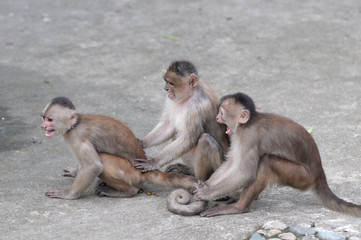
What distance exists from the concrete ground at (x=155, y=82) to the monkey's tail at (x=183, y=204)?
85 millimetres

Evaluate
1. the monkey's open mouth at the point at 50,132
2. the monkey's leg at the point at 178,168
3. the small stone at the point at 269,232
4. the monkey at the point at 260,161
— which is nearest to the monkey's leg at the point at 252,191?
the monkey at the point at 260,161

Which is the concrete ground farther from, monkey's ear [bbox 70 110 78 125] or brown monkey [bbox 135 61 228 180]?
monkey's ear [bbox 70 110 78 125]

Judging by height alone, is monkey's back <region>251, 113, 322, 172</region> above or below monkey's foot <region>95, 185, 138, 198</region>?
above

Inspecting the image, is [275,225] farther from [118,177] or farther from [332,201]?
[118,177]

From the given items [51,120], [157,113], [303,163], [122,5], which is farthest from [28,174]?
[122,5]

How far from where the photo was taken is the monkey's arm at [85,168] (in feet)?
19.7

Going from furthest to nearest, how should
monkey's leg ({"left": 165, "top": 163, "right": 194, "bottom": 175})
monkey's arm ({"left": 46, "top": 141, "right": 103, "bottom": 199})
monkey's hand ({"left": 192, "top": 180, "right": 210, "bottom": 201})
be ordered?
monkey's leg ({"left": 165, "top": 163, "right": 194, "bottom": 175}), monkey's arm ({"left": 46, "top": 141, "right": 103, "bottom": 199}), monkey's hand ({"left": 192, "top": 180, "right": 210, "bottom": 201})

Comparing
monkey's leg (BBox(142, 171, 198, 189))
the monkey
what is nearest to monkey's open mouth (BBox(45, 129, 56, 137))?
monkey's leg (BBox(142, 171, 198, 189))

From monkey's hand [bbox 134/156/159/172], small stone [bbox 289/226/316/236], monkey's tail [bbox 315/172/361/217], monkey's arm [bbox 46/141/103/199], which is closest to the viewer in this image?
small stone [bbox 289/226/316/236]

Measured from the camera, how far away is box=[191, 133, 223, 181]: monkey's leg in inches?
239

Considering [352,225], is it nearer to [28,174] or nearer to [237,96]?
[237,96]

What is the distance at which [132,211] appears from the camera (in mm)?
Answer: 5824

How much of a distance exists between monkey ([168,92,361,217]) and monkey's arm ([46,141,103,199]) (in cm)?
Result: 81

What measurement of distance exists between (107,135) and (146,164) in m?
0.49
